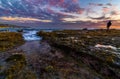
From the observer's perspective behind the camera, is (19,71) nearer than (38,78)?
No

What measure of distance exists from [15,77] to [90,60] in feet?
26.3

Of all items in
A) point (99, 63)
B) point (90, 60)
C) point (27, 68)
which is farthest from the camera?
point (90, 60)

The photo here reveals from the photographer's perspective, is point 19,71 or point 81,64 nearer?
point 19,71

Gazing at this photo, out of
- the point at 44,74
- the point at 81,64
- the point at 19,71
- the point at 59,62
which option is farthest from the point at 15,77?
the point at 81,64

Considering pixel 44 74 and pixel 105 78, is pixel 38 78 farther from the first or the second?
pixel 105 78

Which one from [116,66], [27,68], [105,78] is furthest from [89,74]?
[27,68]

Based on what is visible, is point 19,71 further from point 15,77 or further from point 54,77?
point 54,77

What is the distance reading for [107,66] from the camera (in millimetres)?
13836

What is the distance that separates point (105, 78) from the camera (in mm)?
11422

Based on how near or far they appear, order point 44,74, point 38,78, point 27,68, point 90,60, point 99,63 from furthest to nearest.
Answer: point 90,60, point 99,63, point 27,68, point 44,74, point 38,78

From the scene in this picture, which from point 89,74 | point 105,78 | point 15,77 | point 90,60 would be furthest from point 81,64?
point 15,77

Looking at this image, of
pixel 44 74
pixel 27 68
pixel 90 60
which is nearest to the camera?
pixel 44 74

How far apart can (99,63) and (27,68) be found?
6.94 metres

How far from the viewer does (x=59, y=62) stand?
1556cm
